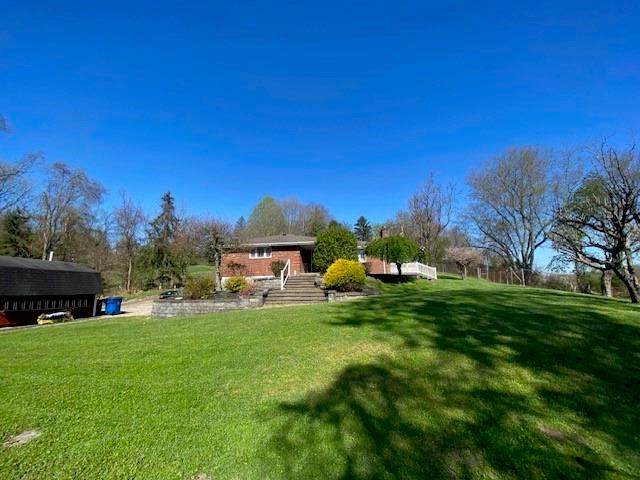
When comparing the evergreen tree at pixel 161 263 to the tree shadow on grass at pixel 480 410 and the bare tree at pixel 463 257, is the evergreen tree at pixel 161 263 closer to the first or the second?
the bare tree at pixel 463 257

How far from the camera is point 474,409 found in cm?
345

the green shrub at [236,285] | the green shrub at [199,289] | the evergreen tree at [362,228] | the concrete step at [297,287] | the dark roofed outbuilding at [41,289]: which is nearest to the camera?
the green shrub at [199,289]

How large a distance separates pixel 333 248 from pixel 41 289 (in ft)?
51.9

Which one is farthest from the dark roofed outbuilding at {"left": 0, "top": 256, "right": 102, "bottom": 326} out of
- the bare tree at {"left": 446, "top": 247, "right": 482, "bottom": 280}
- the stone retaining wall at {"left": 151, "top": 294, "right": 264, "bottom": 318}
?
the bare tree at {"left": 446, "top": 247, "right": 482, "bottom": 280}

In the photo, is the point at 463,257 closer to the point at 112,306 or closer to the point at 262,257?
the point at 262,257

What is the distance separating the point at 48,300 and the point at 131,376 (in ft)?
60.3

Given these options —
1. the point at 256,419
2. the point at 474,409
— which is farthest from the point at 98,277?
the point at 474,409

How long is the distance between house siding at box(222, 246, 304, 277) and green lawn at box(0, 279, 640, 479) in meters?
16.8

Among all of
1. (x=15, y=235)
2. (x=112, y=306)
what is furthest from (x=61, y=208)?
(x=112, y=306)

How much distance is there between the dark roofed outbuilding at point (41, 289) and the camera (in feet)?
52.9

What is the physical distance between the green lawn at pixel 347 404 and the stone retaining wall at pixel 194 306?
24.3 ft

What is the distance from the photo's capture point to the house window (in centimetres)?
2353

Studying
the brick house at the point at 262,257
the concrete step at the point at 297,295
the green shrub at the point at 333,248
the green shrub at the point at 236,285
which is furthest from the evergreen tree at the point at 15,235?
the green shrub at the point at 333,248

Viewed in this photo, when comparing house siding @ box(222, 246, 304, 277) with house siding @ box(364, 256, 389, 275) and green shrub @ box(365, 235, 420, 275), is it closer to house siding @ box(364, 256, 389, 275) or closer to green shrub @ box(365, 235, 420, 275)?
green shrub @ box(365, 235, 420, 275)
